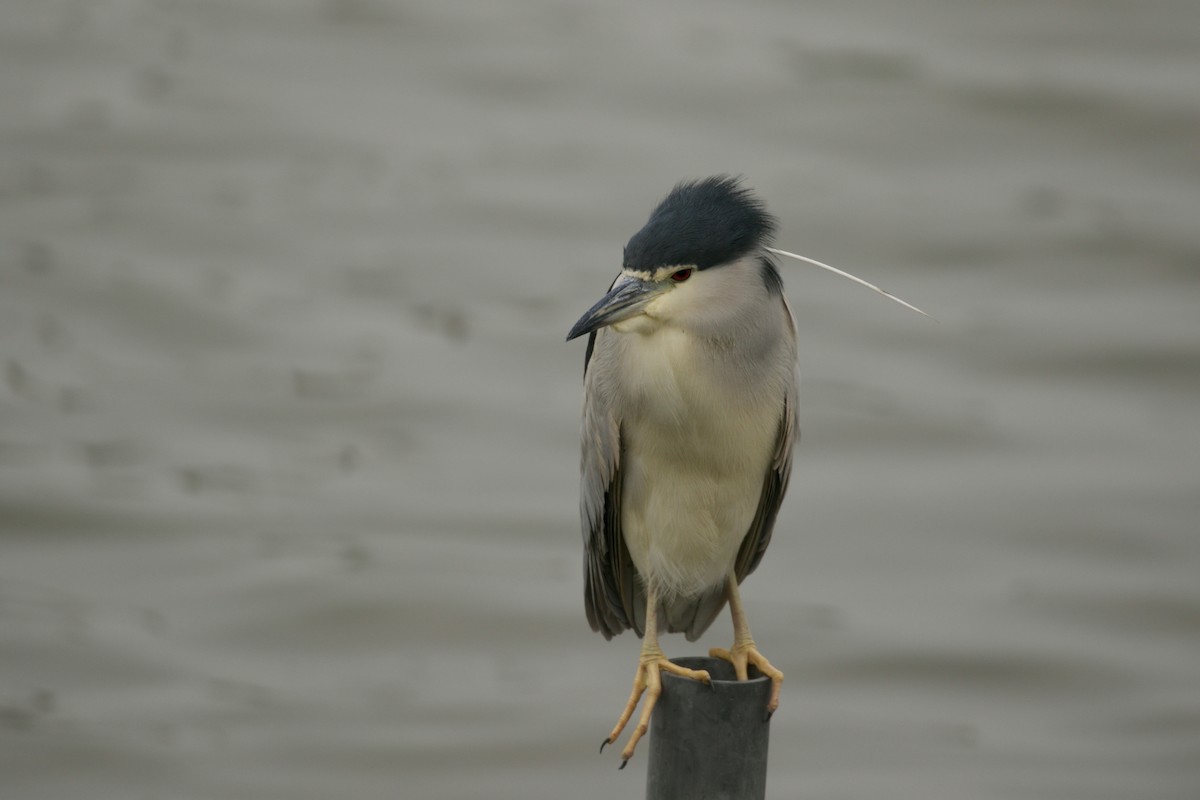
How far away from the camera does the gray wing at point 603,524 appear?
389 centimetres

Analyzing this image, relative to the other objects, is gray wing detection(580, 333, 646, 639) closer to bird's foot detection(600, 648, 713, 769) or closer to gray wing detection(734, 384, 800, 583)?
gray wing detection(734, 384, 800, 583)

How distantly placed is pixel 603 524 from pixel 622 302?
2.77 ft

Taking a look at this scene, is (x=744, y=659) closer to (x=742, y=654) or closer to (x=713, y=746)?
(x=742, y=654)

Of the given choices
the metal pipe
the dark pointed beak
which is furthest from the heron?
the metal pipe

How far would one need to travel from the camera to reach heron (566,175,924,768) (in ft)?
11.3

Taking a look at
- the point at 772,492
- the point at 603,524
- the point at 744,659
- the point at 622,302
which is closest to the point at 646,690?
the point at 744,659

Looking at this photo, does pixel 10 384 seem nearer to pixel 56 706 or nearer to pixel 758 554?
pixel 56 706

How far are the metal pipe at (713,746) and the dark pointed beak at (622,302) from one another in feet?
2.42

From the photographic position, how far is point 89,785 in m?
8.38

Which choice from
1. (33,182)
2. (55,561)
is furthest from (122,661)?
(33,182)

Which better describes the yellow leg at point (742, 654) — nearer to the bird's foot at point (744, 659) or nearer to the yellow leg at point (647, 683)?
the bird's foot at point (744, 659)

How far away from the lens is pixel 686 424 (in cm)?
374

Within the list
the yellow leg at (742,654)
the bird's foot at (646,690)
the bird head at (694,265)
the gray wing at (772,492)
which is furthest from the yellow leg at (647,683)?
the bird head at (694,265)

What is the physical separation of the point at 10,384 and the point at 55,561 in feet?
5.27
